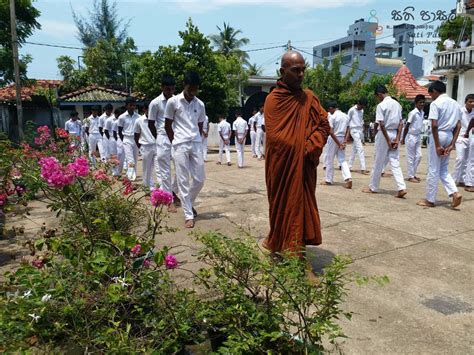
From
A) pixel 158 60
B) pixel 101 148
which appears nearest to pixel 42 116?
pixel 158 60

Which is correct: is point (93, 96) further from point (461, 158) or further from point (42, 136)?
point (461, 158)

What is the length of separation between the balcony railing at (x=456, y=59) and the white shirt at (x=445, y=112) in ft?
52.4

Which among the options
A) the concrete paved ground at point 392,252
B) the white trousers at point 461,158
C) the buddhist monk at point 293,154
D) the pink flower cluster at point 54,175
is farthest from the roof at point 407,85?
the pink flower cluster at point 54,175

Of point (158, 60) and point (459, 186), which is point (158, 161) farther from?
point (158, 60)

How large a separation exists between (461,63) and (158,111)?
19.0 metres

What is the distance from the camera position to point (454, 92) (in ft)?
78.2

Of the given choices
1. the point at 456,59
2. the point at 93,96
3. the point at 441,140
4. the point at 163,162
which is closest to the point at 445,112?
the point at 441,140

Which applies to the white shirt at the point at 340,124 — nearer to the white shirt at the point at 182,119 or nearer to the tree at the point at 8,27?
the white shirt at the point at 182,119

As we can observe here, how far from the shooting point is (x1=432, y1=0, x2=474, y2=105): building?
20.1 meters

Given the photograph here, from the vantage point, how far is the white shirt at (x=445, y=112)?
6480mm

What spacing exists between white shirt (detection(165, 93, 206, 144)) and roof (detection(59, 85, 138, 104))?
66.1ft

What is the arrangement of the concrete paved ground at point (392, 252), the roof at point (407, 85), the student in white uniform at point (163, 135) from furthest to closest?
the roof at point (407, 85), the student in white uniform at point (163, 135), the concrete paved ground at point (392, 252)

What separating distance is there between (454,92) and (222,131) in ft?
53.9

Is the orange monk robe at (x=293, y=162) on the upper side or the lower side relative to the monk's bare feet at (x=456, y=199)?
upper
